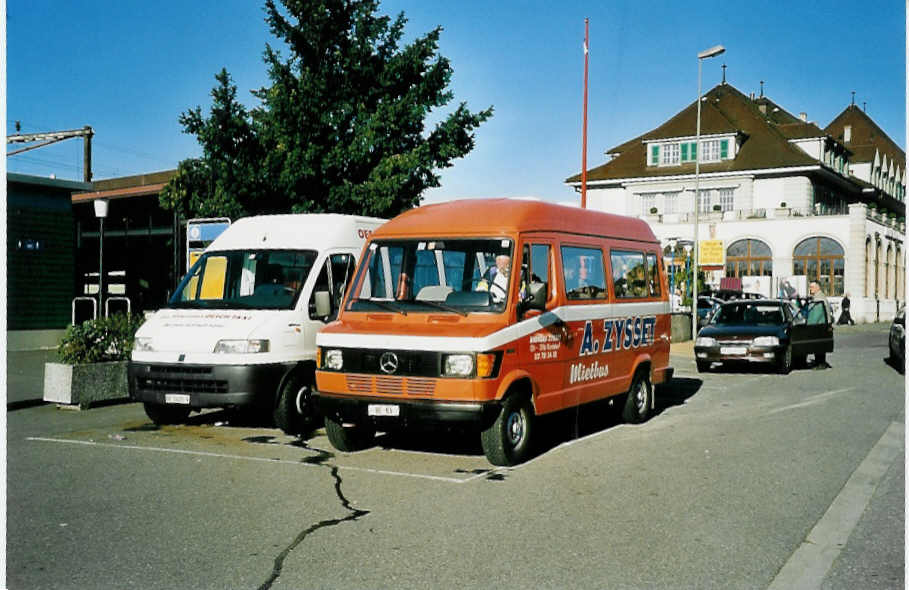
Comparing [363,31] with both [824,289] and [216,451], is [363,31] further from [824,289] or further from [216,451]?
[824,289]

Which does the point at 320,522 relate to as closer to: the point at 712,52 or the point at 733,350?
the point at 733,350

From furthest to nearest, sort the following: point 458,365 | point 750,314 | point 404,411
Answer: point 750,314 → point 404,411 → point 458,365

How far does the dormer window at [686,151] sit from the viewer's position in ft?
205

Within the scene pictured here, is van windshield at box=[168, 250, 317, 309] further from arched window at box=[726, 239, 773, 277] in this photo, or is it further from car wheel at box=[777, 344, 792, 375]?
arched window at box=[726, 239, 773, 277]

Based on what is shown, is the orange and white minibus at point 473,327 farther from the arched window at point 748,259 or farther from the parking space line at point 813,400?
the arched window at point 748,259

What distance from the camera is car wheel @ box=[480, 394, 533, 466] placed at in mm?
8664

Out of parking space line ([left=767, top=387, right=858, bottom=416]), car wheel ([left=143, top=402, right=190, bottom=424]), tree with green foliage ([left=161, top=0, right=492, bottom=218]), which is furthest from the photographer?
tree with green foliage ([left=161, top=0, right=492, bottom=218])

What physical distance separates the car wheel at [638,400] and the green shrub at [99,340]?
686 centimetres

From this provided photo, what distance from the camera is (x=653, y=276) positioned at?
12.8 m

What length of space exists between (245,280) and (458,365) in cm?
397

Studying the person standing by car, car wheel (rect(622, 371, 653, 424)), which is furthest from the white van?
the person standing by car

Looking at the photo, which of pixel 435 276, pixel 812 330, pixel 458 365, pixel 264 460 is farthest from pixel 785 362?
pixel 264 460

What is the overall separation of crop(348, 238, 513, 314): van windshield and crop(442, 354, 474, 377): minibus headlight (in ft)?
2.03

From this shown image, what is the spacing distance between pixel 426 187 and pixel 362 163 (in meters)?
1.45
